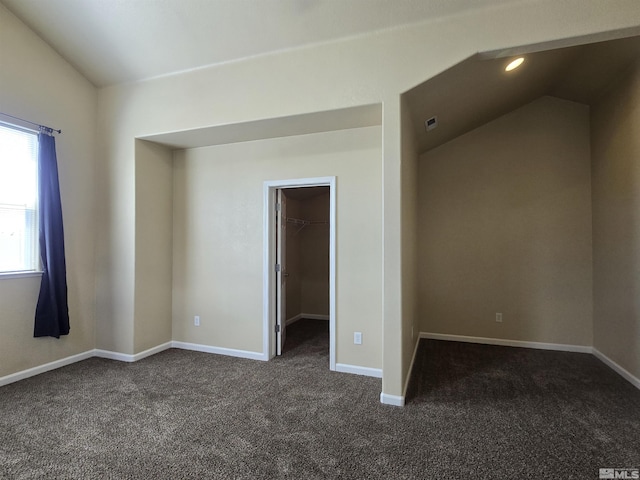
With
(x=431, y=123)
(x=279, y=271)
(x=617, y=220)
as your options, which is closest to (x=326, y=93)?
(x=431, y=123)

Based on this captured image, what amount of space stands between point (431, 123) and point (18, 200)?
440cm

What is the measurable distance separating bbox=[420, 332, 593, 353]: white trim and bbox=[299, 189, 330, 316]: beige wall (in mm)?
1951

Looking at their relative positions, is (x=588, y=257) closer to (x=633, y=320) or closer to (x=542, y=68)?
(x=633, y=320)

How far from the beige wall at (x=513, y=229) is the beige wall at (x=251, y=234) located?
175cm

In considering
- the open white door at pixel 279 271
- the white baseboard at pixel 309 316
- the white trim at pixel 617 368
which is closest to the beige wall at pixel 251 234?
the open white door at pixel 279 271

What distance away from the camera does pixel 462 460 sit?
2.02 meters

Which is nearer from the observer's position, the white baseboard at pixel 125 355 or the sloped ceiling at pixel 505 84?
the sloped ceiling at pixel 505 84

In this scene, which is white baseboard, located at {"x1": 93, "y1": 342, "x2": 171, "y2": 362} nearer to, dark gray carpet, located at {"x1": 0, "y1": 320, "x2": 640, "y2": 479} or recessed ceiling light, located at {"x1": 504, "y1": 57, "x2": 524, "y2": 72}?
dark gray carpet, located at {"x1": 0, "y1": 320, "x2": 640, "y2": 479}

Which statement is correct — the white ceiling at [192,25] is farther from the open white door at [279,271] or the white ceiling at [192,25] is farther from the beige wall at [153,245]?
the open white door at [279,271]

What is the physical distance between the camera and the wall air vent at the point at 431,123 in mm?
3536

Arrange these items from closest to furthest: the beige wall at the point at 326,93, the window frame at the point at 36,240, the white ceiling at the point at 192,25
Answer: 1. the beige wall at the point at 326,93
2. the white ceiling at the point at 192,25
3. the window frame at the point at 36,240

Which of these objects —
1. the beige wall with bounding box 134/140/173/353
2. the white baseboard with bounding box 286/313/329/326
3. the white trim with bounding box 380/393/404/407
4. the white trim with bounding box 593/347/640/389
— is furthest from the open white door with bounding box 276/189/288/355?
the white trim with bounding box 593/347/640/389

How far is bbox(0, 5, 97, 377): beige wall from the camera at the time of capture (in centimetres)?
317

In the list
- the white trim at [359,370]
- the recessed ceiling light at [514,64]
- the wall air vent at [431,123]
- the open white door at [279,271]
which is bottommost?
the white trim at [359,370]
